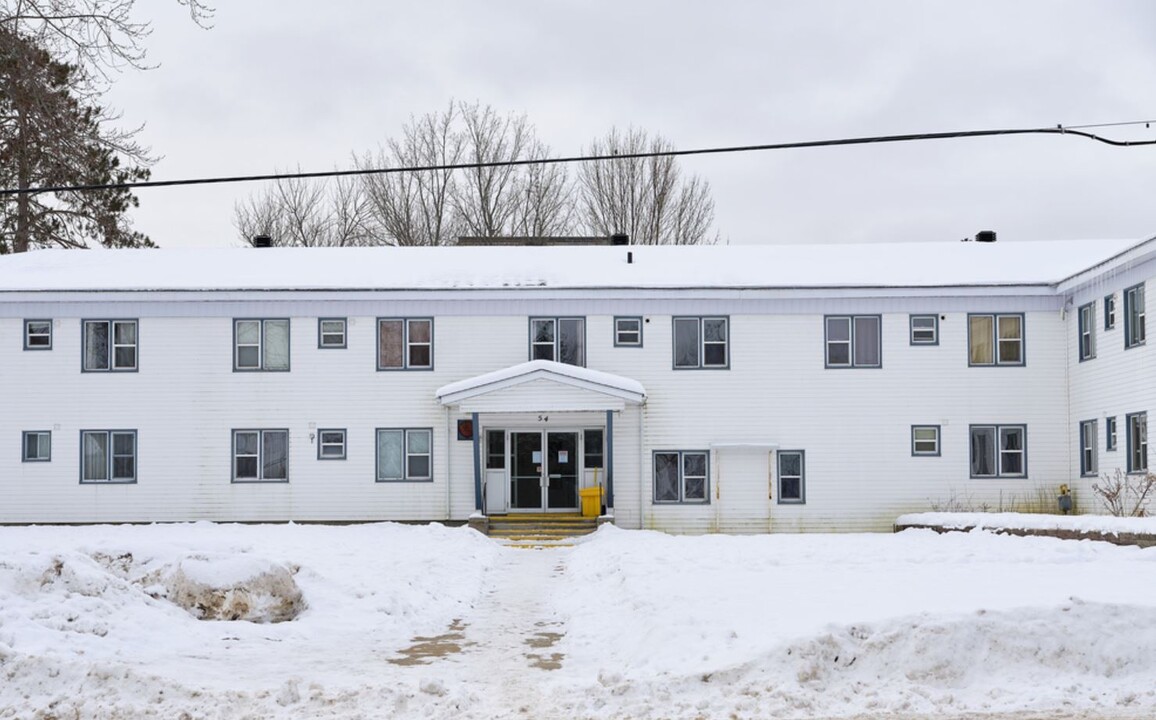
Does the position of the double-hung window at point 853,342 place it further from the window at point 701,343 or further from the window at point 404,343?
the window at point 404,343

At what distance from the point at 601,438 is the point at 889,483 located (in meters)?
7.05

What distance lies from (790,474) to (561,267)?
791 centimetres

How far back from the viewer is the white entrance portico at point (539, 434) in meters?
29.2

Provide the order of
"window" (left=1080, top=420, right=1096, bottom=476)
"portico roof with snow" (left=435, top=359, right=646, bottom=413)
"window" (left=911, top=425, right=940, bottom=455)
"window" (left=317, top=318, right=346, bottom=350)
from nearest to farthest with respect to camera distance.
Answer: "portico roof with snow" (left=435, top=359, right=646, bottom=413) < "window" (left=1080, top=420, right=1096, bottom=476) < "window" (left=911, top=425, right=940, bottom=455) < "window" (left=317, top=318, right=346, bottom=350)

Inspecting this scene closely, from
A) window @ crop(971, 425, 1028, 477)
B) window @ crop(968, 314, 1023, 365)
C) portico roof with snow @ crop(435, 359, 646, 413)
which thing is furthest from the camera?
window @ crop(968, 314, 1023, 365)

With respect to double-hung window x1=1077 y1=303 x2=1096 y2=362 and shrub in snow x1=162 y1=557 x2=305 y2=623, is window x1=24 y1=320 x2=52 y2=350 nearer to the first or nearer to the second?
shrub in snow x1=162 y1=557 x2=305 y2=623

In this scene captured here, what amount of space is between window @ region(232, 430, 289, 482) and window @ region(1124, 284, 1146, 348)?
63.3 ft

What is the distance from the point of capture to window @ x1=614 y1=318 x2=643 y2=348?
31047 mm

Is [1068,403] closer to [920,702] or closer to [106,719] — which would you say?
[920,702]

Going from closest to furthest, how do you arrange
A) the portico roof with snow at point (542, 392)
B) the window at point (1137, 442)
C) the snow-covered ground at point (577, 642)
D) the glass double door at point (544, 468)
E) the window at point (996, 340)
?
the snow-covered ground at point (577, 642) < the window at point (1137, 442) < the portico roof with snow at point (542, 392) < the window at point (996, 340) < the glass double door at point (544, 468)

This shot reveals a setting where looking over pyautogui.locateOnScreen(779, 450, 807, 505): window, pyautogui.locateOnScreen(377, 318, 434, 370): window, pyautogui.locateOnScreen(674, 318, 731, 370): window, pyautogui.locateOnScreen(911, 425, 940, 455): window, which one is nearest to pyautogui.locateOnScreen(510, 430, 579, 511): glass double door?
pyautogui.locateOnScreen(377, 318, 434, 370): window

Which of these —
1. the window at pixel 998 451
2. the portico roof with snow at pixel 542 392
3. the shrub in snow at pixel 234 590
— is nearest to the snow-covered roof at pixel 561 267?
the portico roof with snow at pixel 542 392

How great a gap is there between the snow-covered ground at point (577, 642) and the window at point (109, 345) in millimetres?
15451

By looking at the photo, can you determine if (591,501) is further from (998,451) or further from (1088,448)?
(1088,448)
